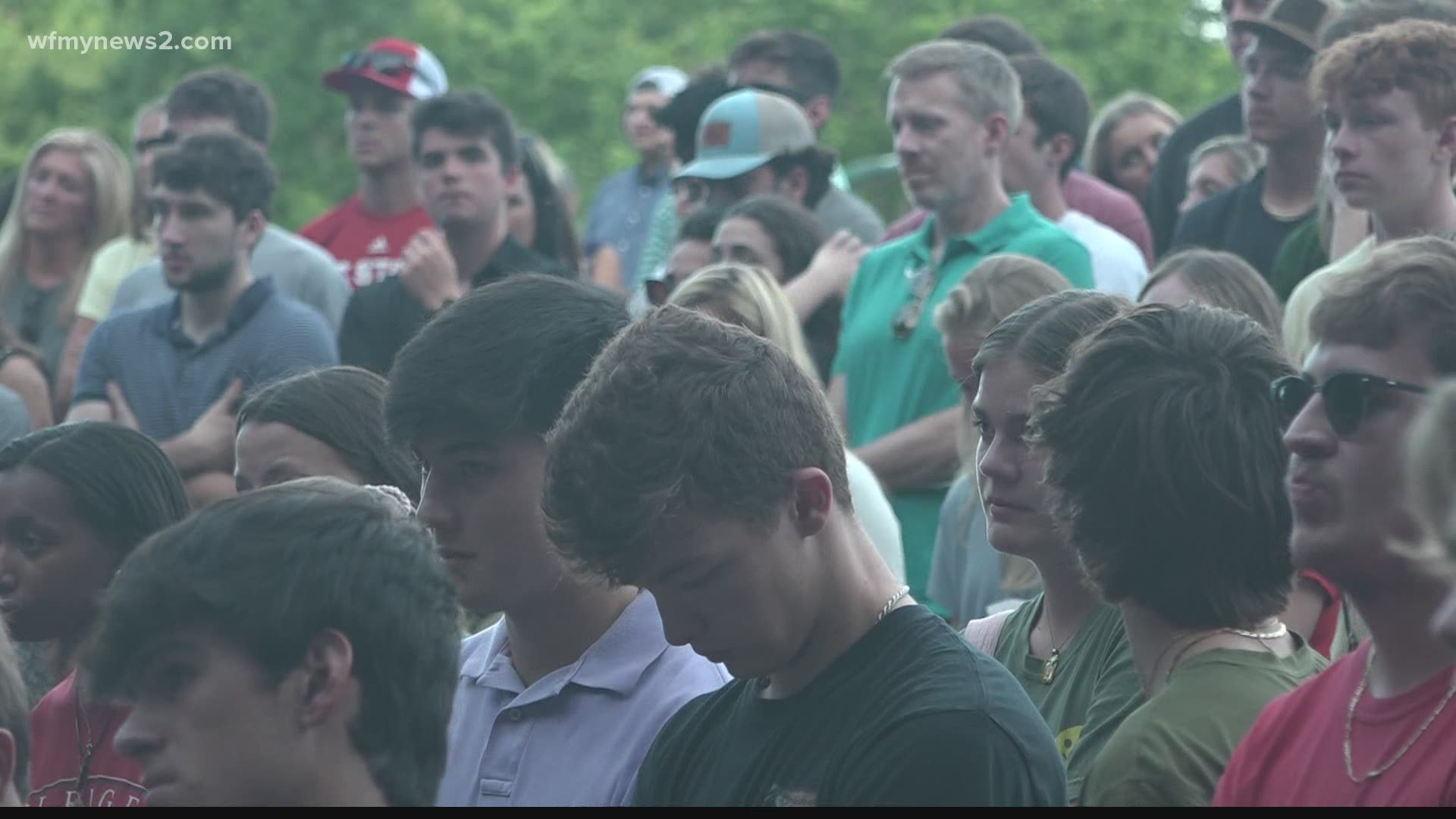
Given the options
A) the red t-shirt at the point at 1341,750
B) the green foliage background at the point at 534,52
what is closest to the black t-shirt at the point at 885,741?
the red t-shirt at the point at 1341,750

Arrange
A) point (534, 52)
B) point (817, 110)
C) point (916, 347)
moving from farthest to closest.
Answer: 1. point (534, 52)
2. point (817, 110)
3. point (916, 347)

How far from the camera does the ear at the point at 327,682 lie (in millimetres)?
2533

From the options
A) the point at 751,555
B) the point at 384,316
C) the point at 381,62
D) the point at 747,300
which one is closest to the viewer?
the point at 751,555

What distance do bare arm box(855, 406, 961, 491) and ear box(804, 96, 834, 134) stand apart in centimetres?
341

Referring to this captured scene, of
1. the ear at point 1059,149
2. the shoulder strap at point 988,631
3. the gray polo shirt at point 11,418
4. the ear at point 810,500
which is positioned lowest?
the shoulder strap at point 988,631

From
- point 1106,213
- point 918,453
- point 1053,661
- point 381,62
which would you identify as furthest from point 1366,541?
point 381,62

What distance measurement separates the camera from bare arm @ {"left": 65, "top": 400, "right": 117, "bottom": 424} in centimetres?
699

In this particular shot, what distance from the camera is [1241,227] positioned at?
6938mm

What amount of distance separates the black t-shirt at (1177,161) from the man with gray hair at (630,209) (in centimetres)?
247

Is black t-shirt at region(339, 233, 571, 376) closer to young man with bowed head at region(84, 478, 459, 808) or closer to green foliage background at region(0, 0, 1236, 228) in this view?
young man with bowed head at region(84, 478, 459, 808)

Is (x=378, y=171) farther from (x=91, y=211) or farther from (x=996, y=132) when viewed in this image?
(x=996, y=132)

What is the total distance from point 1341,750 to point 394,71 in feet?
23.2

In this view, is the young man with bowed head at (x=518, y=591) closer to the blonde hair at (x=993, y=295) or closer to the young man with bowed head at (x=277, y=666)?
the young man with bowed head at (x=277, y=666)

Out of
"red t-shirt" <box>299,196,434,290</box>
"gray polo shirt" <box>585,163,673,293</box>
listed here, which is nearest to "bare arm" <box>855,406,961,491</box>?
"red t-shirt" <box>299,196,434,290</box>
